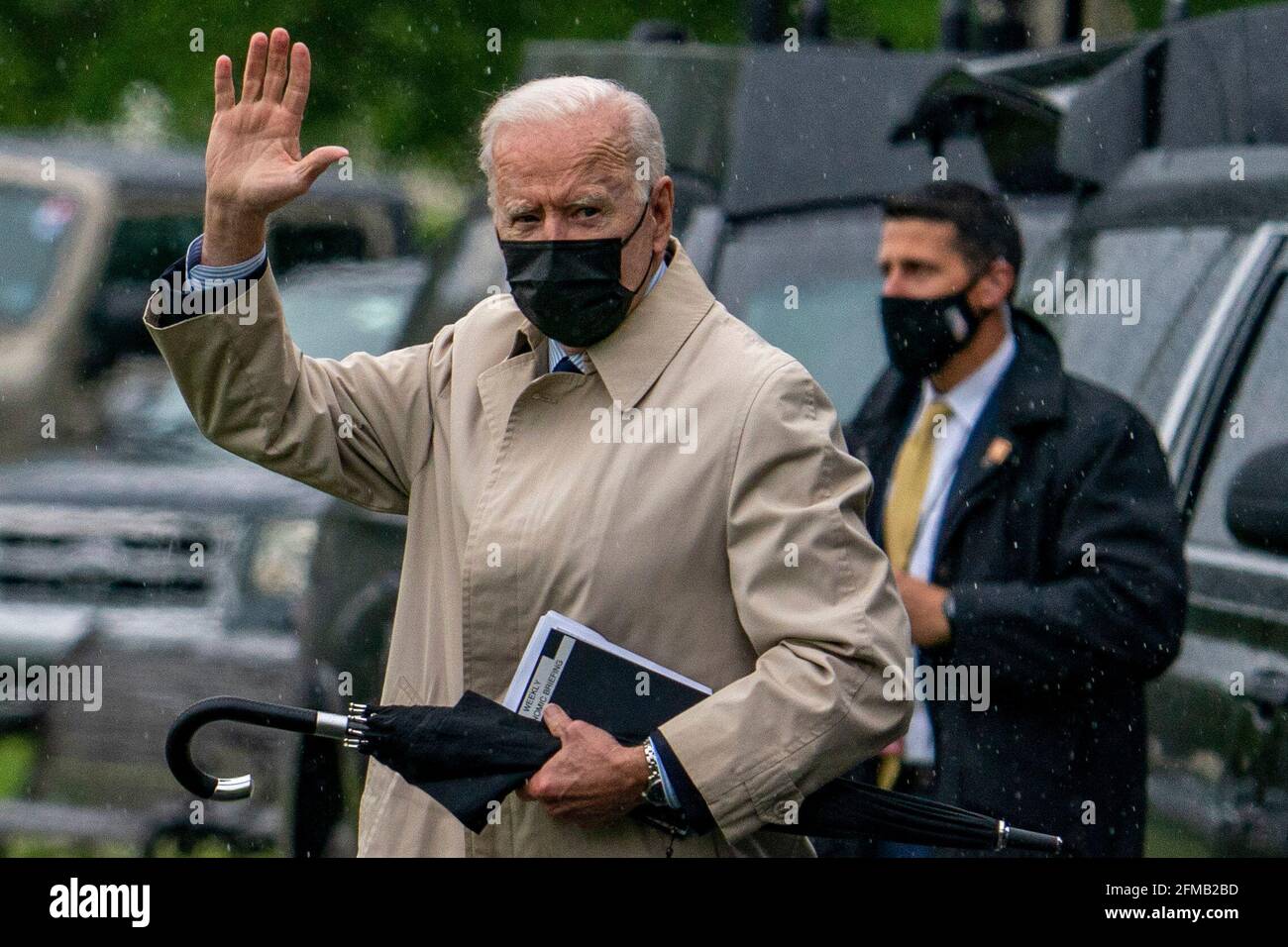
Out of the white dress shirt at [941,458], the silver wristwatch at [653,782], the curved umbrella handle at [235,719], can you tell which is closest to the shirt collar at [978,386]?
the white dress shirt at [941,458]

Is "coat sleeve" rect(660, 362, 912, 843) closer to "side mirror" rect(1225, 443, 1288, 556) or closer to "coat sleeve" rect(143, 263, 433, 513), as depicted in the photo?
"coat sleeve" rect(143, 263, 433, 513)

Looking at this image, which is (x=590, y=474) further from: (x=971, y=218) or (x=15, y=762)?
(x=15, y=762)

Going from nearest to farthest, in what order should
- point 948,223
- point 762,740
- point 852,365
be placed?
point 762,740
point 948,223
point 852,365

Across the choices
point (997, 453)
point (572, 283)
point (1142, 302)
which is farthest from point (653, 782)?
point (1142, 302)

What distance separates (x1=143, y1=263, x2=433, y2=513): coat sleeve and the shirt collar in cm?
137

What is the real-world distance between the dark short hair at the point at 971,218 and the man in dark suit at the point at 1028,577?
0.29 ft

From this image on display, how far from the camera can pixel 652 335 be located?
3215 mm

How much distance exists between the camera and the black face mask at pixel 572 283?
10.3 feet
